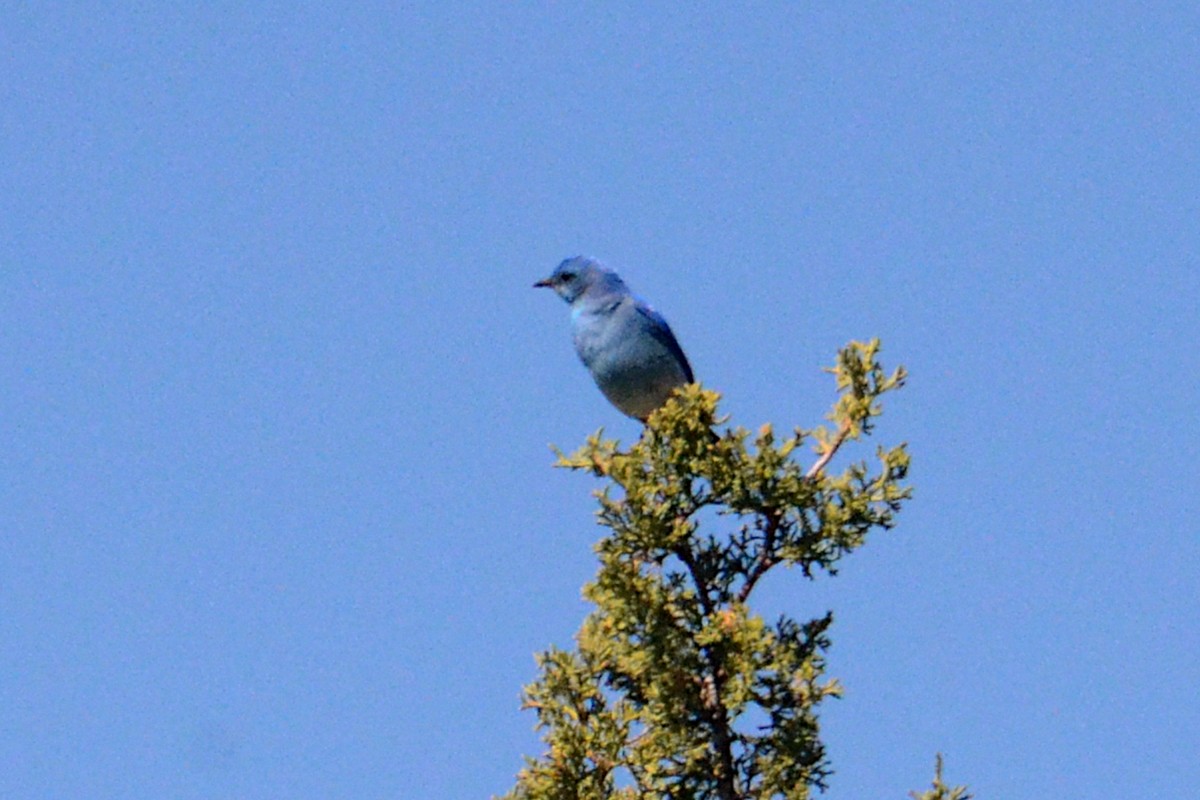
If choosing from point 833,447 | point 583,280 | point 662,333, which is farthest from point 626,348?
point 833,447

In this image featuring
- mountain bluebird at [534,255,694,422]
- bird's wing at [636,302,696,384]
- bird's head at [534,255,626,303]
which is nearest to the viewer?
mountain bluebird at [534,255,694,422]

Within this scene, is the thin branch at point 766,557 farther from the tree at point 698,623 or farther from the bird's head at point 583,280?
the bird's head at point 583,280

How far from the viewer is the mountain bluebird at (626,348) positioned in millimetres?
8992

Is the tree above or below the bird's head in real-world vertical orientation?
below

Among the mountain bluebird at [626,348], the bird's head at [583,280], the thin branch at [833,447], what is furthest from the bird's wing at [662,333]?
the thin branch at [833,447]

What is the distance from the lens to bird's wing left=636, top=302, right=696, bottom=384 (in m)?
9.22

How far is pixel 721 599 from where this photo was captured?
6227 millimetres

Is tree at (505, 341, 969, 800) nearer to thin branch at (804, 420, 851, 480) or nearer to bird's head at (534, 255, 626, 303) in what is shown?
thin branch at (804, 420, 851, 480)

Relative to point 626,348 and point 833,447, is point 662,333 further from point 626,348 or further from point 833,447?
point 833,447

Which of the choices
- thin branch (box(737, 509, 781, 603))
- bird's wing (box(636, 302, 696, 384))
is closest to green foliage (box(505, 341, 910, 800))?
thin branch (box(737, 509, 781, 603))

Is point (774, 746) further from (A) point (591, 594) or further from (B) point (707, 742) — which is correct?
(A) point (591, 594)

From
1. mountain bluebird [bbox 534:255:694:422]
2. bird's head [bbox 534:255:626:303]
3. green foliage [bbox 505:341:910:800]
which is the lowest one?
green foliage [bbox 505:341:910:800]

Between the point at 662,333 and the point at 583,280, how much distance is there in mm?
711

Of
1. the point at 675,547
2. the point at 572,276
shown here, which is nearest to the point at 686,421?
the point at 675,547
